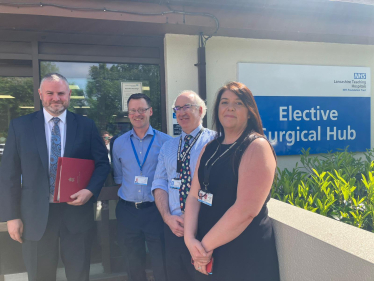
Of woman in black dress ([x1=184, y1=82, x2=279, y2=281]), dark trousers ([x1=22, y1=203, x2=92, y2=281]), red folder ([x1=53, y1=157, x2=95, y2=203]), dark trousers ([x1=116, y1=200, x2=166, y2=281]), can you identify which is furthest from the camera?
dark trousers ([x1=116, y1=200, x2=166, y2=281])

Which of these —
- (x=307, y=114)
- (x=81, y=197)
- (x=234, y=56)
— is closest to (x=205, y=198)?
(x=81, y=197)

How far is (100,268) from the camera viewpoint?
336cm

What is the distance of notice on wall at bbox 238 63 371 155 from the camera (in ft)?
12.9

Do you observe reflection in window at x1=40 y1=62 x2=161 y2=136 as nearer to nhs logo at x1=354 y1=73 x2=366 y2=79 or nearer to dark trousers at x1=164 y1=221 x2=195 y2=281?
dark trousers at x1=164 y1=221 x2=195 y2=281

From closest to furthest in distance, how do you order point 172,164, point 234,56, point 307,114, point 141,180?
point 172,164 → point 141,180 → point 234,56 → point 307,114

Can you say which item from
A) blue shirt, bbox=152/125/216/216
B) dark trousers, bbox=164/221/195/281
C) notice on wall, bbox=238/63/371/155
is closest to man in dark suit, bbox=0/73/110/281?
blue shirt, bbox=152/125/216/216

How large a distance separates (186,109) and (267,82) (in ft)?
7.22

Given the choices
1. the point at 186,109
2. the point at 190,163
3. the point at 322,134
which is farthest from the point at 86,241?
the point at 322,134

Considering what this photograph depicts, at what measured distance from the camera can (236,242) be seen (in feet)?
4.67

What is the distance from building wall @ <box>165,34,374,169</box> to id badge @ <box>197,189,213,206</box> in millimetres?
2154

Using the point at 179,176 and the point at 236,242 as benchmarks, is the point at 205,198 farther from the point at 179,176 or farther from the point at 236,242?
the point at 179,176

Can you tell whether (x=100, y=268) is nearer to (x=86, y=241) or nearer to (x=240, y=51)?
(x=86, y=241)

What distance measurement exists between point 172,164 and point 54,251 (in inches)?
45.8

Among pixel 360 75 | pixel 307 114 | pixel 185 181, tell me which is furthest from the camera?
pixel 360 75
